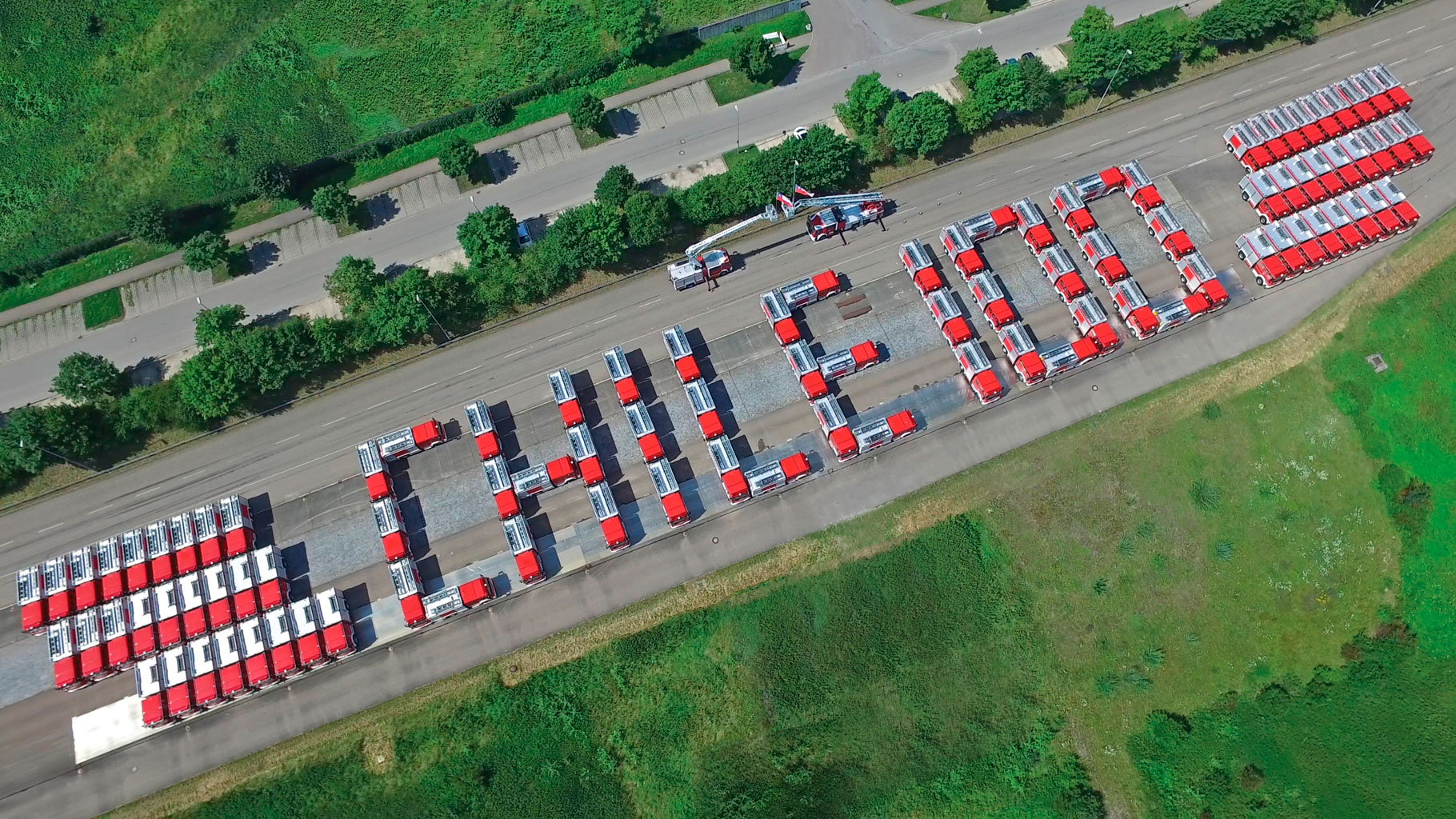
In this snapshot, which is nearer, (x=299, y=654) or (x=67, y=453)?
(x=299, y=654)

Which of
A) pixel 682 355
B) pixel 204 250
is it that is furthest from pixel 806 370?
pixel 204 250

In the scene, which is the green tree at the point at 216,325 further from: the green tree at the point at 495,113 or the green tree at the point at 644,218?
the green tree at the point at 644,218

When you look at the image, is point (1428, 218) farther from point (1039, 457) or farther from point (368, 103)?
point (368, 103)

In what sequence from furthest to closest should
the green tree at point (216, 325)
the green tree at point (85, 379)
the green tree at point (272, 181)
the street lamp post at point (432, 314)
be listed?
the green tree at point (272, 181)
the street lamp post at point (432, 314)
the green tree at point (216, 325)
the green tree at point (85, 379)

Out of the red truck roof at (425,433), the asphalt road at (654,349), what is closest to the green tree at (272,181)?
the asphalt road at (654,349)

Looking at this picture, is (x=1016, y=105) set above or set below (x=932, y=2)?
below

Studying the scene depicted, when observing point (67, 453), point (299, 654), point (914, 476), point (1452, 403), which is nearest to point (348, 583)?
point (299, 654)

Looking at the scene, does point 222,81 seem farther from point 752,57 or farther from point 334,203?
point 752,57
